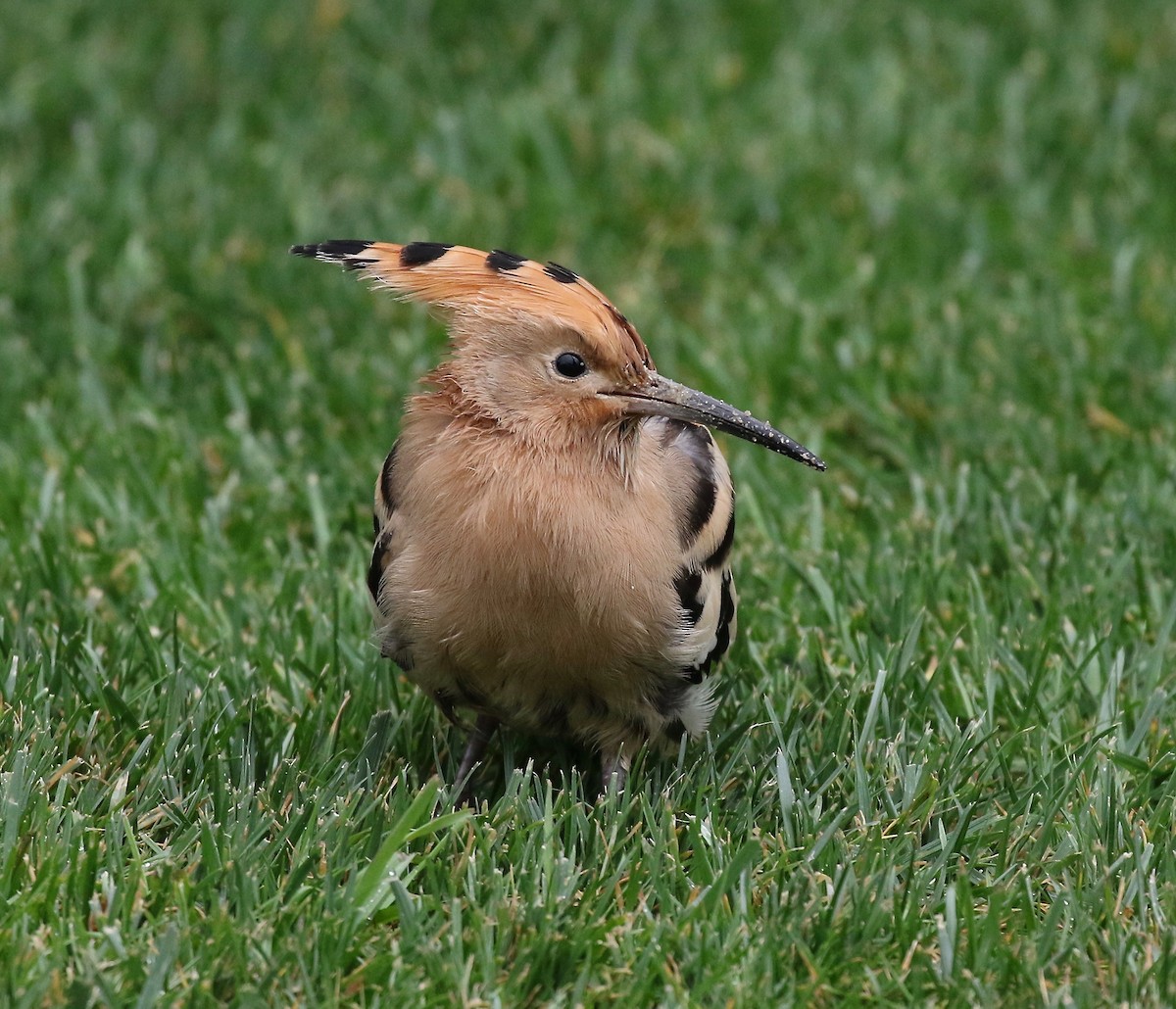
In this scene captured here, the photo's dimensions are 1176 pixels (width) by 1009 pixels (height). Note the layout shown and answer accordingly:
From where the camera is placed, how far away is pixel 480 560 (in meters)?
3.23

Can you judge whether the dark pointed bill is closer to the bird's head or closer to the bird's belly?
the bird's head

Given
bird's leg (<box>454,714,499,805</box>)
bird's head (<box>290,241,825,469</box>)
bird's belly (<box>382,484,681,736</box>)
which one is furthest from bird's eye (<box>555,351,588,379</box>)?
bird's leg (<box>454,714,499,805</box>)

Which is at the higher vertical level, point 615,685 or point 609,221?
point 609,221

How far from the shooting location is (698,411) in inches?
132

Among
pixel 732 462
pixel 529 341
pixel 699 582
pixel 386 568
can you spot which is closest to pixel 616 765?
pixel 699 582

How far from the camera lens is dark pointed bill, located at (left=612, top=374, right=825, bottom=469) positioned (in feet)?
10.9

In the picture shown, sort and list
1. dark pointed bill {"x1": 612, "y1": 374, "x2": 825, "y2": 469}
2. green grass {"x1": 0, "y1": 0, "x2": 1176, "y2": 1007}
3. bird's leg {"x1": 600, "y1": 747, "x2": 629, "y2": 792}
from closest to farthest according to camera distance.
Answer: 1. green grass {"x1": 0, "y1": 0, "x2": 1176, "y2": 1007}
2. dark pointed bill {"x1": 612, "y1": 374, "x2": 825, "y2": 469}
3. bird's leg {"x1": 600, "y1": 747, "x2": 629, "y2": 792}

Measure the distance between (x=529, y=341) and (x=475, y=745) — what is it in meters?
0.96

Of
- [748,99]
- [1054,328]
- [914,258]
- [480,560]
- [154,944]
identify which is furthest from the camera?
[748,99]

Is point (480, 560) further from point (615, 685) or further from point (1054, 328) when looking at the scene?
point (1054, 328)

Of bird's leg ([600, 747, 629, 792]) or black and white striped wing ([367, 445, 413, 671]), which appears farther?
bird's leg ([600, 747, 629, 792])

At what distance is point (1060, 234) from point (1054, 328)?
82 centimetres

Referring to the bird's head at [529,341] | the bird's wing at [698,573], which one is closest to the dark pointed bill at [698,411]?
the bird's head at [529,341]

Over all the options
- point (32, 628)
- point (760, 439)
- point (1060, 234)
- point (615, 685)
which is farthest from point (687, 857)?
point (1060, 234)
